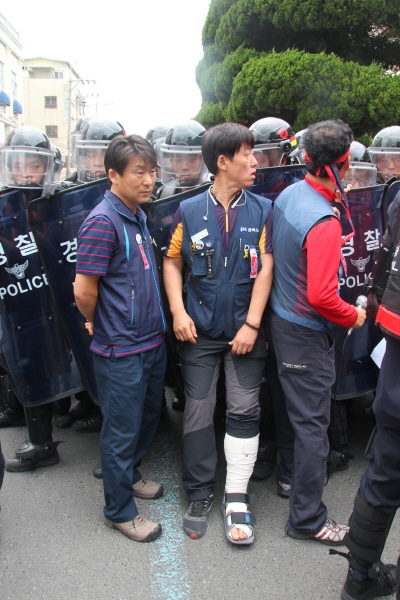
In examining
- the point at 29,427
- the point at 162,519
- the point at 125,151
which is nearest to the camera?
the point at 125,151

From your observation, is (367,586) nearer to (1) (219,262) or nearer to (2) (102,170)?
(1) (219,262)

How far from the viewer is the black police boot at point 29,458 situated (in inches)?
129

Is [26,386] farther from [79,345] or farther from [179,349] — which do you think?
[179,349]

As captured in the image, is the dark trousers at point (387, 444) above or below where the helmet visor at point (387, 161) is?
below

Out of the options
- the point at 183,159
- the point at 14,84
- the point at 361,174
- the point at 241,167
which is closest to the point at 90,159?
the point at 183,159

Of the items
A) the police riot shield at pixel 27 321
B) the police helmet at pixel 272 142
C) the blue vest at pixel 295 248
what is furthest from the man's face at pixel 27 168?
the blue vest at pixel 295 248

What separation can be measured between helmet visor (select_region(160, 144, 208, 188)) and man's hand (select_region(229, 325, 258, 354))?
4.21ft

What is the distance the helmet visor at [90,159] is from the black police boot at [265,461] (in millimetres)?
2142

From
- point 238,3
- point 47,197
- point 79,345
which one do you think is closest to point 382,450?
point 79,345

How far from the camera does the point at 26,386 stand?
10.3 ft

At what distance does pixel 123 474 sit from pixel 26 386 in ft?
3.07

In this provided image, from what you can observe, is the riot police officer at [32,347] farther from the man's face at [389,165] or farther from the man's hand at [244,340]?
the man's face at [389,165]

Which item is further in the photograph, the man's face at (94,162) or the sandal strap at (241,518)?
the man's face at (94,162)

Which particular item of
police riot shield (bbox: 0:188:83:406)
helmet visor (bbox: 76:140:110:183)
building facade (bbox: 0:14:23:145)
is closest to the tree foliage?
helmet visor (bbox: 76:140:110:183)
